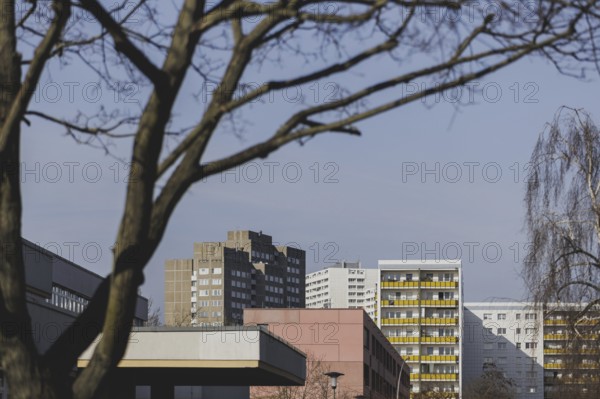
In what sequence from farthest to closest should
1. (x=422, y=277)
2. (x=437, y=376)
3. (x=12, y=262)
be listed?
(x=422, y=277) → (x=437, y=376) → (x=12, y=262)

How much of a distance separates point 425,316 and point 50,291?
114681 millimetres

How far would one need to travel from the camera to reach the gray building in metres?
22.3

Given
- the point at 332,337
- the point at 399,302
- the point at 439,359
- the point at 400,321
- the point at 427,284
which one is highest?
the point at 427,284

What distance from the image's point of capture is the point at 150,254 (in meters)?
6.32

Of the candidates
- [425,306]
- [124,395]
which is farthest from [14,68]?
[425,306]

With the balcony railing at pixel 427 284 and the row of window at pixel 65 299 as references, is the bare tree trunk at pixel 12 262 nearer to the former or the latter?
the row of window at pixel 65 299

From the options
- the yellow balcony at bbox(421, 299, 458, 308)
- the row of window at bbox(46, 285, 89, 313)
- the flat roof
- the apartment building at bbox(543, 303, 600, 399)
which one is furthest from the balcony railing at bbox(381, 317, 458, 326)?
the apartment building at bbox(543, 303, 600, 399)

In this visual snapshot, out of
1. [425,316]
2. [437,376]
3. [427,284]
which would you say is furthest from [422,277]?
[437,376]

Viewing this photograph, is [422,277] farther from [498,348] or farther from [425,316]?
[498,348]

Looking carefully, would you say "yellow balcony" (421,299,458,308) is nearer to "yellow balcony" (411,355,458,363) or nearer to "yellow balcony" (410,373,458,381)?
"yellow balcony" (411,355,458,363)

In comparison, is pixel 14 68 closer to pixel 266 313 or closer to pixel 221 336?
pixel 221 336

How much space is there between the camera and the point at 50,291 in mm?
30172

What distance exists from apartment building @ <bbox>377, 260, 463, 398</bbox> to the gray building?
343 feet

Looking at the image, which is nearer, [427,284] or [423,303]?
[423,303]
